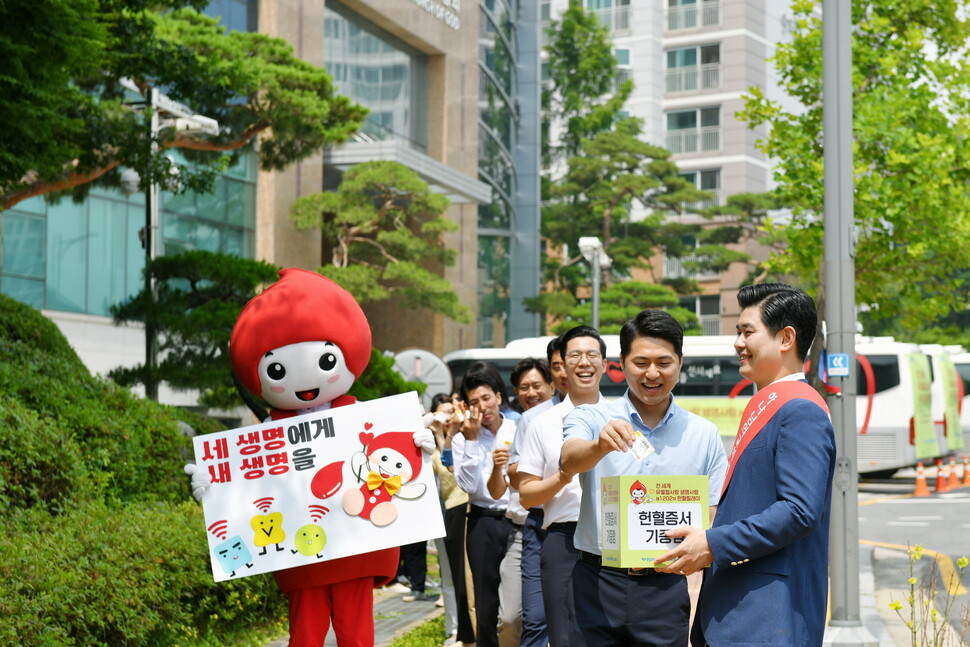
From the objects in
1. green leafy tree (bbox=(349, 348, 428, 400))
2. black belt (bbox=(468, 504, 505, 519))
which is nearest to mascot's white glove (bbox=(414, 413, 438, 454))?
black belt (bbox=(468, 504, 505, 519))

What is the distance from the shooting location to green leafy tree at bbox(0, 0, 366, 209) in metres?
8.77

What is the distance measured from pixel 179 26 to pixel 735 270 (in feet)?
124

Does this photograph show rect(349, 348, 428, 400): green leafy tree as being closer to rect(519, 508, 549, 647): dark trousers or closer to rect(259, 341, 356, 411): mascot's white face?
rect(519, 508, 549, 647): dark trousers

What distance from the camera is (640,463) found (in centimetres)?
430

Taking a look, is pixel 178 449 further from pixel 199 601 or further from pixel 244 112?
pixel 244 112

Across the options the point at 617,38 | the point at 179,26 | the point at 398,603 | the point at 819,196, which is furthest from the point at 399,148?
the point at 617,38

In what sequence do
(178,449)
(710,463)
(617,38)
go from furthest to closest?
(617,38), (178,449), (710,463)

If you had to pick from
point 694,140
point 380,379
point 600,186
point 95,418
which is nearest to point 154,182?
point 380,379

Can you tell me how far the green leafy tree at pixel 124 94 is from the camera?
8.77 meters

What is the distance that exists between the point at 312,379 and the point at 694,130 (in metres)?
50.0

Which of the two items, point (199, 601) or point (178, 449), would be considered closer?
point (199, 601)

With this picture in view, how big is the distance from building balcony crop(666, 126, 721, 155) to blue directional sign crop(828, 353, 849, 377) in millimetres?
45771

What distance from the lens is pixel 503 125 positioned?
40.0 m

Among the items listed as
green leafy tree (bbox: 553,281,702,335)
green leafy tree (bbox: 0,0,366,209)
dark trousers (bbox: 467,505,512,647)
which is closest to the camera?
dark trousers (bbox: 467,505,512,647)
